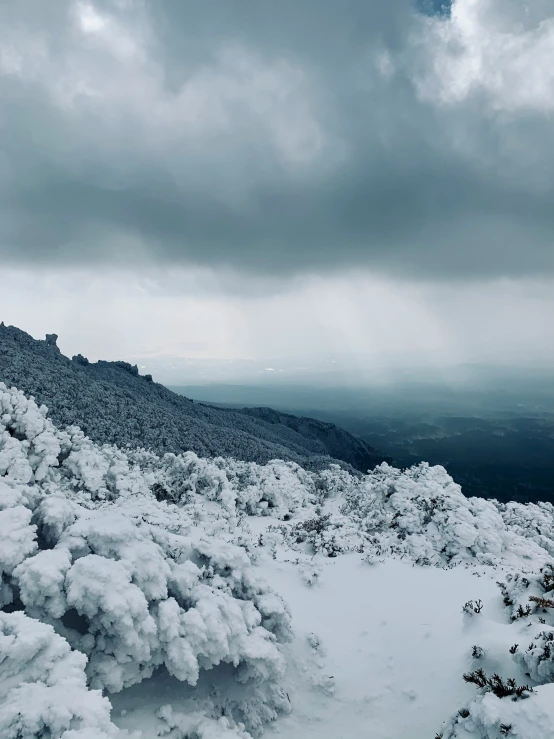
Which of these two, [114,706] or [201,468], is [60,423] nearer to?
[201,468]

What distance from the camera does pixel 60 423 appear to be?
1772 inches

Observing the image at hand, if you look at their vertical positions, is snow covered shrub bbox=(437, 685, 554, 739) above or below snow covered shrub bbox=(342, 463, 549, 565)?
above

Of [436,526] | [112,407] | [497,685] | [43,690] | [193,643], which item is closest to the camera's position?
[43,690]

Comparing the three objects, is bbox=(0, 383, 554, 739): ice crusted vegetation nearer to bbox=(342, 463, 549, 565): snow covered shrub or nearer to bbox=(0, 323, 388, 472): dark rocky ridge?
bbox=(342, 463, 549, 565): snow covered shrub

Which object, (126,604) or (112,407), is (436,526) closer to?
(126,604)

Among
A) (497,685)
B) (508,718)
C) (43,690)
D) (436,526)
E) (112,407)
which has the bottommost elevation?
(436,526)

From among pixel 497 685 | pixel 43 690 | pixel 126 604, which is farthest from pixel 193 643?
pixel 497 685

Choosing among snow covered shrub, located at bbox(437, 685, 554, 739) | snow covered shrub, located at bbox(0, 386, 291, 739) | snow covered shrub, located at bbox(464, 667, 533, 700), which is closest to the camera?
snow covered shrub, located at bbox(437, 685, 554, 739)

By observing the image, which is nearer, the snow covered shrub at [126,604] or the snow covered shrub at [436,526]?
the snow covered shrub at [126,604]

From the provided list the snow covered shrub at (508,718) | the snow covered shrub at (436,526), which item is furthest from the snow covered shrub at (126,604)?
the snow covered shrub at (436,526)

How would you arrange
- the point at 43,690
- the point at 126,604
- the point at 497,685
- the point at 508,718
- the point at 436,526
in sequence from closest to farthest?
the point at 43,690, the point at 508,718, the point at 497,685, the point at 126,604, the point at 436,526

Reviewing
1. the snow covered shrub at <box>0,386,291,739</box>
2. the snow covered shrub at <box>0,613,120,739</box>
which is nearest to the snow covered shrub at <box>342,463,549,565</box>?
the snow covered shrub at <box>0,386,291,739</box>

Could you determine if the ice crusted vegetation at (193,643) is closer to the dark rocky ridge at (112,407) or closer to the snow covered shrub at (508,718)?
the snow covered shrub at (508,718)

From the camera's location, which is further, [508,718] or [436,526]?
[436,526]
